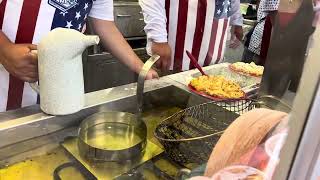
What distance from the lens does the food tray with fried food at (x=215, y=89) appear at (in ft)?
3.71

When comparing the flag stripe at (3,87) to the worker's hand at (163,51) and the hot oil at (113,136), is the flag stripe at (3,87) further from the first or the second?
the worker's hand at (163,51)

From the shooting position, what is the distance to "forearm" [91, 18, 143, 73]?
1291mm

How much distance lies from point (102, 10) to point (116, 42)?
137mm

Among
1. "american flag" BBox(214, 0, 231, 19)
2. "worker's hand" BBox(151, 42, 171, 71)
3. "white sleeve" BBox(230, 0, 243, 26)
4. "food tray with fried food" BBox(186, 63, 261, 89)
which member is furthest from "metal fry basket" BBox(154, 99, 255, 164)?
"white sleeve" BBox(230, 0, 243, 26)

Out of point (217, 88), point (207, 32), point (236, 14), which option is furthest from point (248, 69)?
point (236, 14)

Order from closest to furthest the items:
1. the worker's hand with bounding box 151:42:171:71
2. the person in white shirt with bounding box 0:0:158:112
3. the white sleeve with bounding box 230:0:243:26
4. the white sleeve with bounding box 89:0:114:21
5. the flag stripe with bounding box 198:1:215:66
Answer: the person in white shirt with bounding box 0:0:158:112
the white sleeve with bounding box 89:0:114:21
the worker's hand with bounding box 151:42:171:71
the flag stripe with bounding box 198:1:215:66
the white sleeve with bounding box 230:0:243:26

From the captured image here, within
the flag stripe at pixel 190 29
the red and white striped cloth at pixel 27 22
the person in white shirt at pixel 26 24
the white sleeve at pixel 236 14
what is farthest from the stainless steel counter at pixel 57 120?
the white sleeve at pixel 236 14

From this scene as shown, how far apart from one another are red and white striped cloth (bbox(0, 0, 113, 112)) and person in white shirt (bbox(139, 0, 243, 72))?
0.57 metres

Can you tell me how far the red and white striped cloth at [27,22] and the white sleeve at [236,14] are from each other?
3.65ft

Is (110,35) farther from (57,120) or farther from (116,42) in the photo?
(57,120)

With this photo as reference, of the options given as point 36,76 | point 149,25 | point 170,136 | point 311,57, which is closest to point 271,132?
point 311,57

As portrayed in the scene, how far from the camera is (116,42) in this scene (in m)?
1.30

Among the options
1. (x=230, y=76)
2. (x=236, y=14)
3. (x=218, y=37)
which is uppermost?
(x=236, y=14)

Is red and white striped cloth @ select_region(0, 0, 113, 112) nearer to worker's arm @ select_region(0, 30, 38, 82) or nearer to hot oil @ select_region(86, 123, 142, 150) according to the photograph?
worker's arm @ select_region(0, 30, 38, 82)
